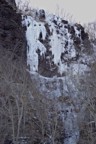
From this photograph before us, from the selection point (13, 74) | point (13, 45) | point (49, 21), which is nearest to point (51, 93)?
point (13, 74)

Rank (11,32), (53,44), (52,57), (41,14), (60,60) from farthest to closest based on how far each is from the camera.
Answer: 1. (41,14)
2. (53,44)
3. (60,60)
4. (52,57)
5. (11,32)

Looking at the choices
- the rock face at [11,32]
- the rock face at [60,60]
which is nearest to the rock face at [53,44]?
the rock face at [60,60]

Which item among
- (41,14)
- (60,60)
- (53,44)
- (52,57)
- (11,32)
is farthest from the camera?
(41,14)

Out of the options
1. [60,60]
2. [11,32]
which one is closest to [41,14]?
[60,60]

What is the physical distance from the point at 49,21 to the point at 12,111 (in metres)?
16.7

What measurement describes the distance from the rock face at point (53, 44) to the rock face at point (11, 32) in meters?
1.36

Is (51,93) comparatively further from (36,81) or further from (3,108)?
(3,108)

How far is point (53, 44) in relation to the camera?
1202 inches

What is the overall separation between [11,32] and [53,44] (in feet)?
20.0

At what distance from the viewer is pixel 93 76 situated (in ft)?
68.3

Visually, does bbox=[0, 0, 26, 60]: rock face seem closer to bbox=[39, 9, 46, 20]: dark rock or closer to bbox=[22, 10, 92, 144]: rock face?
bbox=[22, 10, 92, 144]: rock face

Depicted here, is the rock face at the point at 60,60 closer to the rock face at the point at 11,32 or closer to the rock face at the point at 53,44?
the rock face at the point at 53,44

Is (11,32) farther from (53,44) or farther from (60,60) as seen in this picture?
(53,44)

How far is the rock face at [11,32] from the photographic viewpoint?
24316 mm
